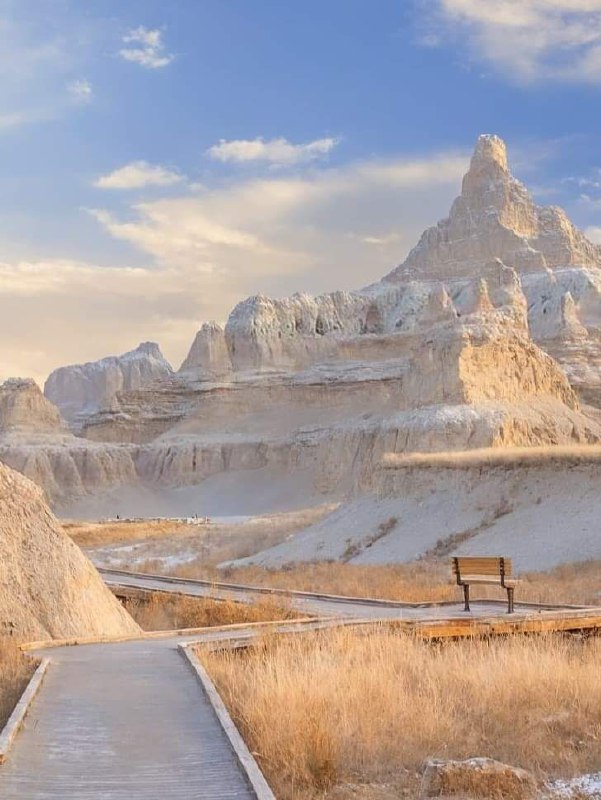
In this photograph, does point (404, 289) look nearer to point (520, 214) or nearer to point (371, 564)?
Answer: point (520, 214)

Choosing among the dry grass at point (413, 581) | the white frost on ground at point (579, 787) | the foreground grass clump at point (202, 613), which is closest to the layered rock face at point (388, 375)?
the dry grass at point (413, 581)

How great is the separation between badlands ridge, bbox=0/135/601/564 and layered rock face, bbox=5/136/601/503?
0.20m

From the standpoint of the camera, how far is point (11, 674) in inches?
369

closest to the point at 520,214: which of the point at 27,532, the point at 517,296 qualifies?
the point at 517,296

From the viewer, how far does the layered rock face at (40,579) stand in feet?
39.6

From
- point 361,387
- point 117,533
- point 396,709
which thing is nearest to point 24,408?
point 361,387

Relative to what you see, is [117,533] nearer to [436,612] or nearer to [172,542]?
[172,542]

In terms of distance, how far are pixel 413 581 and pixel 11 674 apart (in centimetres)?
1462

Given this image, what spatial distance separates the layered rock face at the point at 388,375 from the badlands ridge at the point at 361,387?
20 cm

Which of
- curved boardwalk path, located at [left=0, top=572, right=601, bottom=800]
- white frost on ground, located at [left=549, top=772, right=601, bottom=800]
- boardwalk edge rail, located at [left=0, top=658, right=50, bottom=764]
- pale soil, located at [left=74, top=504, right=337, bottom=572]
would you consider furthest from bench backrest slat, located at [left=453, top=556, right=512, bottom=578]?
pale soil, located at [left=74, top=504, right=337, bottom=572]

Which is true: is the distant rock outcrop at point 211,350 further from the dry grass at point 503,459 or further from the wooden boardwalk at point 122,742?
the wooden boardwalk at point 122,742

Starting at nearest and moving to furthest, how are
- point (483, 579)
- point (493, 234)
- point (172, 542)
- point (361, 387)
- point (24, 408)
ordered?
point (483, 579), point (172, 542), point (361, 387), point (24, 408), point (493, 234)

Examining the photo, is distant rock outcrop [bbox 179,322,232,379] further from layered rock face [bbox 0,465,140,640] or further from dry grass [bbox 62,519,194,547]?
layered rock face [bbox 0,465,140,640]

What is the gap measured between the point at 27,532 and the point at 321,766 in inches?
276
